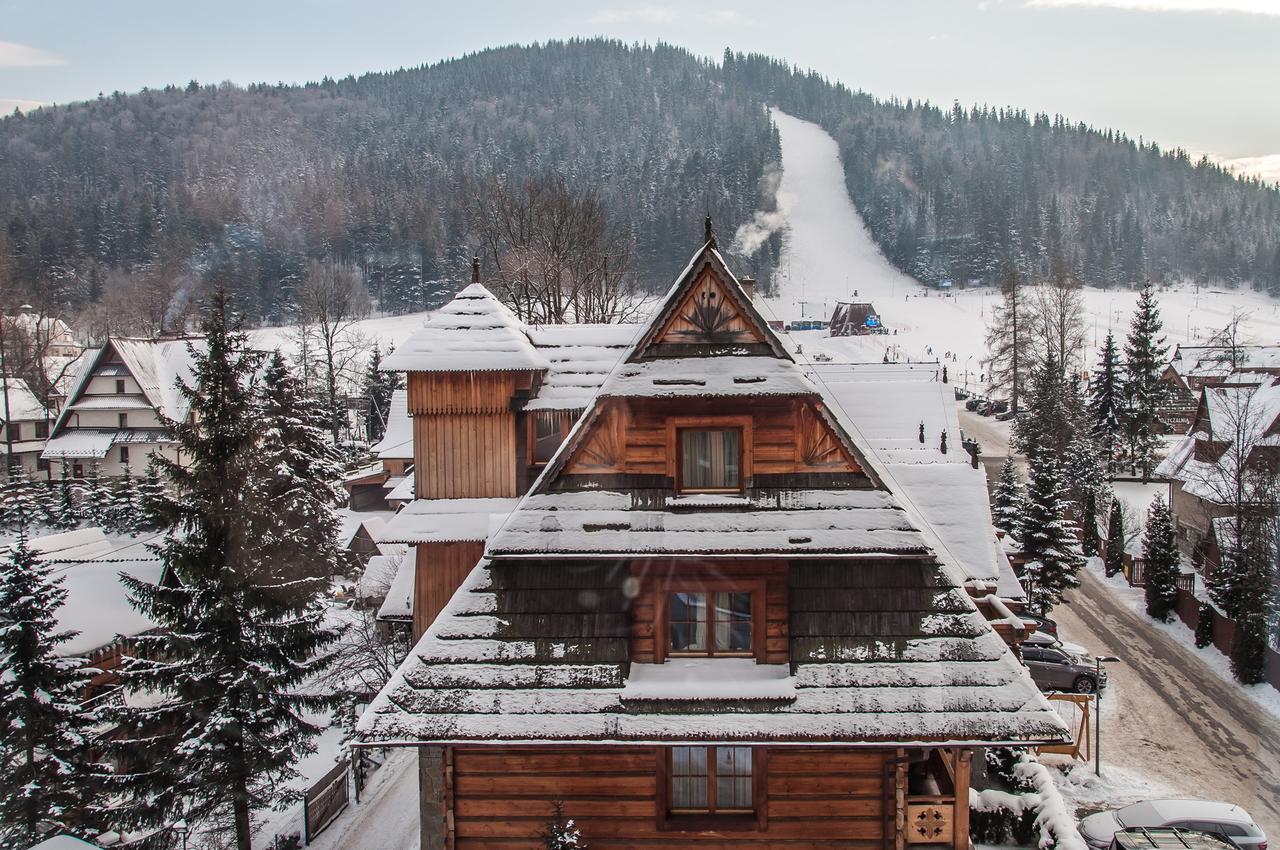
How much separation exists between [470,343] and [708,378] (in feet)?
22.4

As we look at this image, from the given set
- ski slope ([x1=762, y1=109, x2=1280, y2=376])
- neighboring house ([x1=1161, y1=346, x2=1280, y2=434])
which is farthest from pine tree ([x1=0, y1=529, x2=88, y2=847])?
ski slope ([x1=762, y1=109, x2=1280, y2=376])

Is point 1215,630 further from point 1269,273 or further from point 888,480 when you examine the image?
point 1269,273

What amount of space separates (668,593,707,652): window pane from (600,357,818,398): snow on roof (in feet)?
9.19

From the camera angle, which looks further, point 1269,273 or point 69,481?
point 1269,273

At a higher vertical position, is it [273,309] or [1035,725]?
[273,309]

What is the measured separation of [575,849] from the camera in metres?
9.95

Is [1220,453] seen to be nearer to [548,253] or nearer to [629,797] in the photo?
[548,253]

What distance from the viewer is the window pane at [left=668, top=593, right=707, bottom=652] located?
34.9ft

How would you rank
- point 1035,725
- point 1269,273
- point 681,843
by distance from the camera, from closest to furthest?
point 1035,725, point 681,843, point 1269,273

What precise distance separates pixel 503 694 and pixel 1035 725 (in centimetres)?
649

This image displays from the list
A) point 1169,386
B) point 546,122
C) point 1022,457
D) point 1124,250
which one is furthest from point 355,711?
point 546,122

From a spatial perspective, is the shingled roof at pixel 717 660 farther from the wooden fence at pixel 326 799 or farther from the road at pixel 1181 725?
the road at pixel 1181 725

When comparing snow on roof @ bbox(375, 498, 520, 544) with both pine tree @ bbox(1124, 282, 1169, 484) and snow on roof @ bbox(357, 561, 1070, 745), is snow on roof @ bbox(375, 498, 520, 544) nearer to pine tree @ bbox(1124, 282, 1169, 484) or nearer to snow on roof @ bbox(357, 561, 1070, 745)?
snow on roof @ bbox(357, 561, 1070, 745)

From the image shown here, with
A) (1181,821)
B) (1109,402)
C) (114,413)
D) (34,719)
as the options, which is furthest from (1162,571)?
(114,413)
